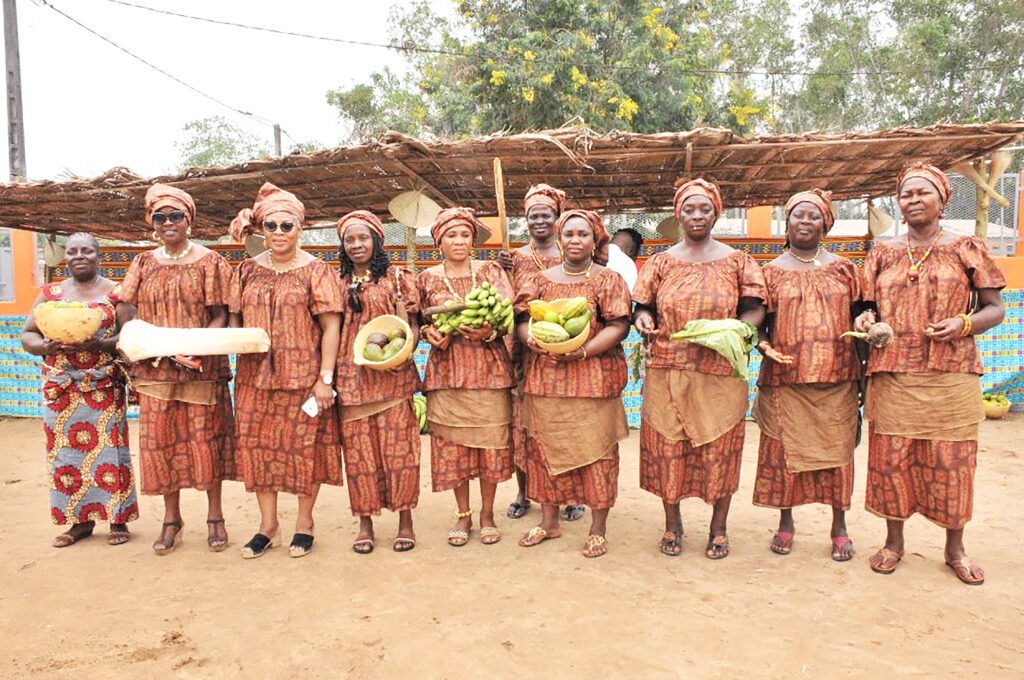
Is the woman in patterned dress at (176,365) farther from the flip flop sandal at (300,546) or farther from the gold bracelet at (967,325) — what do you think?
the gold bracelet at (967,325)

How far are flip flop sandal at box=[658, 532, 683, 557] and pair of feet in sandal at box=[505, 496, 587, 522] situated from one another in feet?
2.73

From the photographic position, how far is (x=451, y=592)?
3412 millimetres

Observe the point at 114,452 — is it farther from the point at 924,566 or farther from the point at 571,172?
the point at 924,566

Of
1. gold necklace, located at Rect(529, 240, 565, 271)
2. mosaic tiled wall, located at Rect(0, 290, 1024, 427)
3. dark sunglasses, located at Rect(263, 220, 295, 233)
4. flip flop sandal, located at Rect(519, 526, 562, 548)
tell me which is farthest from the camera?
mosaic tiled wall, located at Rect(0, 290, 1024, 427)

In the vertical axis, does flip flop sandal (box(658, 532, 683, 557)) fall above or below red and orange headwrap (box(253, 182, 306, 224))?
below

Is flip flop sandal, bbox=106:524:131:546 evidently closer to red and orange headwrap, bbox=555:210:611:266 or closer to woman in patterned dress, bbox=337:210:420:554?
woman in patterned dress, bbox=337:210:420:554

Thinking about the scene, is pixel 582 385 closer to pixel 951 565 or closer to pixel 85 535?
pixel 951 565

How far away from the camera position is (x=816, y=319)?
3.58 m

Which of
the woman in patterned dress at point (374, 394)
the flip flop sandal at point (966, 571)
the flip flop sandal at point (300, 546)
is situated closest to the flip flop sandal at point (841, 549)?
the flip flop sandal at point (966, 571)

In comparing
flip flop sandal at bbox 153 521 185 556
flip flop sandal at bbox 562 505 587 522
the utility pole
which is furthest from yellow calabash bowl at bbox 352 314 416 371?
the utility pole

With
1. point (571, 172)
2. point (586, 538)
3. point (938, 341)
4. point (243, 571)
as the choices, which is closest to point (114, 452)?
point (243, 571)

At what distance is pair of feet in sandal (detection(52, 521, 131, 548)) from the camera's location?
4.17 metres

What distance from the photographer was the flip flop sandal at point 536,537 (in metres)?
4.03

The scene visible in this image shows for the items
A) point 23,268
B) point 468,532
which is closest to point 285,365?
point 468,532
